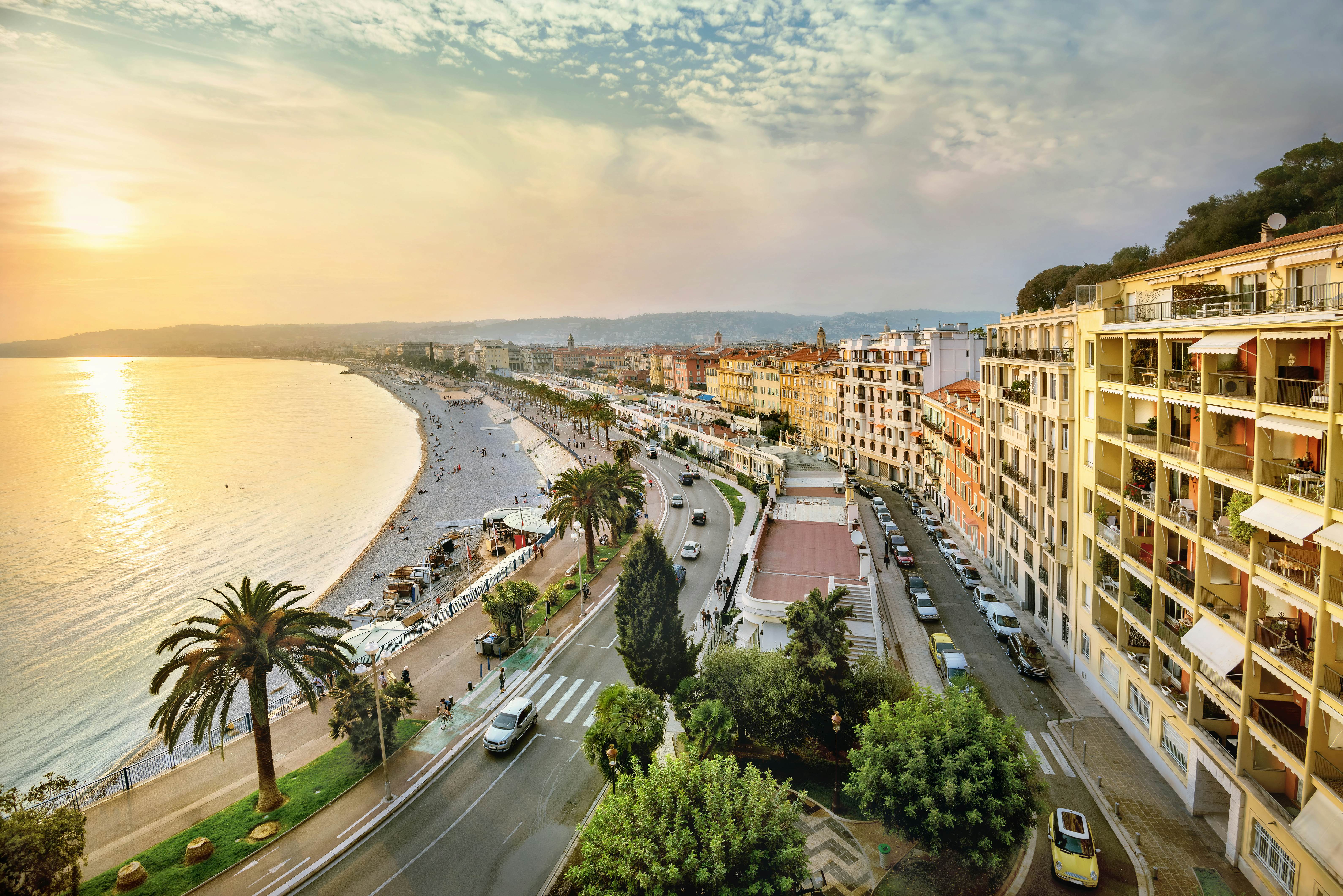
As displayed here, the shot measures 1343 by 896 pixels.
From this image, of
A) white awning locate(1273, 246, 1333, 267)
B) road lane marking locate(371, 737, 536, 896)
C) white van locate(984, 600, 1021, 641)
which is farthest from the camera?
white van locate(984, 600, 1021, 641)

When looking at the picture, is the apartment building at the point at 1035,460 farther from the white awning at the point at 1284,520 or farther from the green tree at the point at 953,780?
the green tree at the point at 953,780

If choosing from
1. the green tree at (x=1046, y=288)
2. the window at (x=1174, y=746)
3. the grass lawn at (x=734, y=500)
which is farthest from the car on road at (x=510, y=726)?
the green tree at (x=1046, y=288)

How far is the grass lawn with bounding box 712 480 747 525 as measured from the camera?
55125mm

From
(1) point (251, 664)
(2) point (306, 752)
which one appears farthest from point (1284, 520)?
(2) point (306, 752)

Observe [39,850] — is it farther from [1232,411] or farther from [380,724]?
[1232,411]

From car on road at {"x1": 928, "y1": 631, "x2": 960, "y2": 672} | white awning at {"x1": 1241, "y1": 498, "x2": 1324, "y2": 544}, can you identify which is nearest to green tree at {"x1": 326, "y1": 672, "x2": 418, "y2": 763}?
car on road at {"x1": 928, "y1": 631, "x2": 960, "y2": 672}

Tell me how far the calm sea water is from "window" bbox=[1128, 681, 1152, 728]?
1642 inches

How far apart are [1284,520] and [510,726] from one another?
23160 mm

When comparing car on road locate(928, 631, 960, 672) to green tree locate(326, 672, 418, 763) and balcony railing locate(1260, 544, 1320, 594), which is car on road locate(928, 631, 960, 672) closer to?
balcony railing locate(1260, 544, 1320, 594)

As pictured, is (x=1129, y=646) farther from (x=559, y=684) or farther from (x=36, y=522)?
(x=36, y=522)

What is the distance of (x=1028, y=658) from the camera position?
93.0 feet

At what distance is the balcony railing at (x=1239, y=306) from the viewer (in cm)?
1500

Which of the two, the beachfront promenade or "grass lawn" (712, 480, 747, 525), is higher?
"grass lawn" (712, 480, 747, 525)

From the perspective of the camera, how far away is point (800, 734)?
20844 mm
